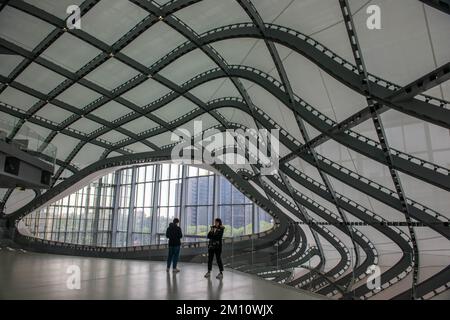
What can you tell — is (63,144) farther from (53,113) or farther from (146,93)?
(146,93)

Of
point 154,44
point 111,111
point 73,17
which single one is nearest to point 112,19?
point 73,17

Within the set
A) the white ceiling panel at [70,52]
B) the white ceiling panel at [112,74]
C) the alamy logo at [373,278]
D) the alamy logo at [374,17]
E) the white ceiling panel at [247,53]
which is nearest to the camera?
the alamy logo at [373,278]

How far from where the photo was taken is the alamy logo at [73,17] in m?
19.0

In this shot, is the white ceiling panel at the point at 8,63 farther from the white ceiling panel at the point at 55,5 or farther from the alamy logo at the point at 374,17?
the alamy logo at the point at 374,17

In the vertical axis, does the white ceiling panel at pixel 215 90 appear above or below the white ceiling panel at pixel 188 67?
below

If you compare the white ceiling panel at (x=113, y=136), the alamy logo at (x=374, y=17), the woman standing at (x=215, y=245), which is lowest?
the woman standing at (x=215, y=245)

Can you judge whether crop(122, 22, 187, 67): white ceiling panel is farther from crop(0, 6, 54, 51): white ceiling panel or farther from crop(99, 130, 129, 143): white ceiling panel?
crop(99, 130, 129, 143): white ceiling panel

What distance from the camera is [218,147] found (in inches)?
1358

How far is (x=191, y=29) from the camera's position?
20297mm

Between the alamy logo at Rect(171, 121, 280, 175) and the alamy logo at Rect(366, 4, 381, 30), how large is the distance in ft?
52.6

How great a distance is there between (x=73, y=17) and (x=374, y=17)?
16995mm

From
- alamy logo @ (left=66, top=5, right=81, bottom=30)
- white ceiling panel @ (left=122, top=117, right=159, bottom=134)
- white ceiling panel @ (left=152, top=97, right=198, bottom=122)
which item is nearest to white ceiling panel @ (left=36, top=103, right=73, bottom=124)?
white ceiling panel @ (left=122, top=117, right=159, bottom=134)

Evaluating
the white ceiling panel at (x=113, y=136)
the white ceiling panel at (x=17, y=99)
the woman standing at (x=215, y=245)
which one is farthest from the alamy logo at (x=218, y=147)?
the woman standing at (x=215, y=245)

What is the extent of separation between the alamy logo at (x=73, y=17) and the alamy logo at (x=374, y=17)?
15.8 meters
